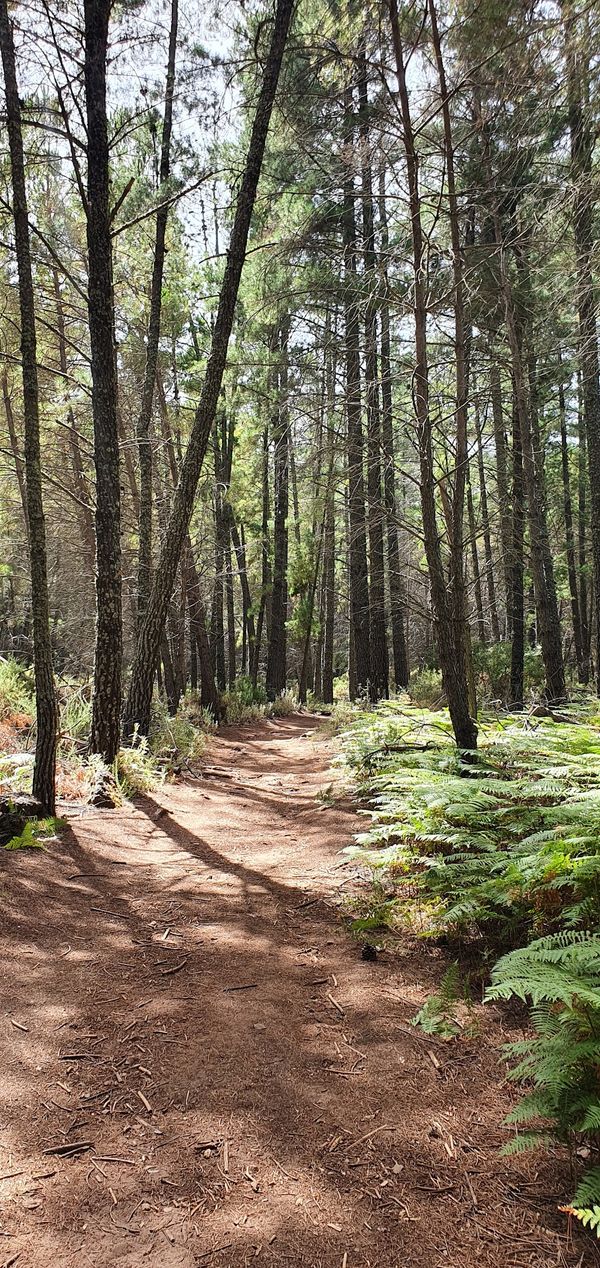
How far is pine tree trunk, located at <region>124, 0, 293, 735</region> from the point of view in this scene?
275 inches

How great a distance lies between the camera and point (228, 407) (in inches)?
631

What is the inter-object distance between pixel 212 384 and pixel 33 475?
3.33m

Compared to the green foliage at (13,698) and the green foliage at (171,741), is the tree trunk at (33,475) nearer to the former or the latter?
the green foliage at (171,741)

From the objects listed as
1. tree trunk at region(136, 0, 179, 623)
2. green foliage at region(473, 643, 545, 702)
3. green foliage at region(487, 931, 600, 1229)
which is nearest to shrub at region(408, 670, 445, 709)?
green foliage at region(473, 643, 545, 702)

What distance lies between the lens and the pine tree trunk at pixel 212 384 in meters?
6.98

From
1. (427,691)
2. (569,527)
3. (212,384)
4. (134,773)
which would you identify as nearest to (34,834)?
(134,773)

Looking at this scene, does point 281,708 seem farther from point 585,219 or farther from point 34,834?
point 585,219

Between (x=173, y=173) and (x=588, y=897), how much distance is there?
400 inches

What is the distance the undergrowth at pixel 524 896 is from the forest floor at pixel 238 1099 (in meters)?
0.18

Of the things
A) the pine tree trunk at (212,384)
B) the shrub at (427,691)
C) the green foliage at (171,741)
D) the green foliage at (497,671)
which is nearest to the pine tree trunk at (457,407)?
the pine tree trunk at (212,384)

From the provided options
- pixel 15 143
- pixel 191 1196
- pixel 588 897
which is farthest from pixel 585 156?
pixel 191 1196

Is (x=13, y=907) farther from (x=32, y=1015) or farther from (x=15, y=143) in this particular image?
(x=15, y=143)

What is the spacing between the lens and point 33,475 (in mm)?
5008

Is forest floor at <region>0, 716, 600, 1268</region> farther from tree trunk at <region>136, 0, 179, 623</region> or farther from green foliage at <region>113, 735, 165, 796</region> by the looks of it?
tree trunk at <region>136, 0, 179, 623</region>
